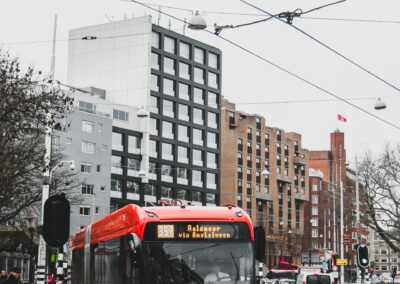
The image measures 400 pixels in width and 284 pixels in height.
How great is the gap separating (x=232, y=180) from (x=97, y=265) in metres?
91.1

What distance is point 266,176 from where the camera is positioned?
11488 centimetres

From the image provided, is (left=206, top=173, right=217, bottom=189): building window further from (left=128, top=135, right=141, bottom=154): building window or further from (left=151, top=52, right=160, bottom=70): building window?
(left=151, top=52, right=160, bottom=70): building window

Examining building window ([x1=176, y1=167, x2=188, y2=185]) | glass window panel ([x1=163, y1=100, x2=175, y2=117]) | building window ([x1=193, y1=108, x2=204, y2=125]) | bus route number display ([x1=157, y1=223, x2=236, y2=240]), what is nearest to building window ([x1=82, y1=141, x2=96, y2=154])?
→ glass window panel ([x1=163, y1=100, x2=175, y2=117])

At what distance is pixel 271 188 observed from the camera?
118m

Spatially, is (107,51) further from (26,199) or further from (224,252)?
(224,252)

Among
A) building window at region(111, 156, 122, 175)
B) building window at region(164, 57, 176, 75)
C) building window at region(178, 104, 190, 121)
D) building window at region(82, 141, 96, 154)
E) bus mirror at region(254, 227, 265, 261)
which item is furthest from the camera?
building window at region(178, 104, 190, 121)

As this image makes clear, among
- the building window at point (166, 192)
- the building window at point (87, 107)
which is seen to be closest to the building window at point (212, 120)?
the building window at point (166, 192)

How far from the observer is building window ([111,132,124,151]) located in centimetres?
8856

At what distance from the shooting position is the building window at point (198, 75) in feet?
329

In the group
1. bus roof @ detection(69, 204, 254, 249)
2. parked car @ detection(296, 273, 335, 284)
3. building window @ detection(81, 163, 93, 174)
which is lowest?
parked car @ detection(296, 273, 335, 284)

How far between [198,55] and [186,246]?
88699mm

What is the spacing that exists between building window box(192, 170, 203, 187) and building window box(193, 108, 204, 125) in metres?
6.29

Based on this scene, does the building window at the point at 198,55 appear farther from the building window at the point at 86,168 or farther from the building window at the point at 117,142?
the building window at the point at 86,168

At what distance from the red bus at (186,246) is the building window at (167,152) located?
79.0m
